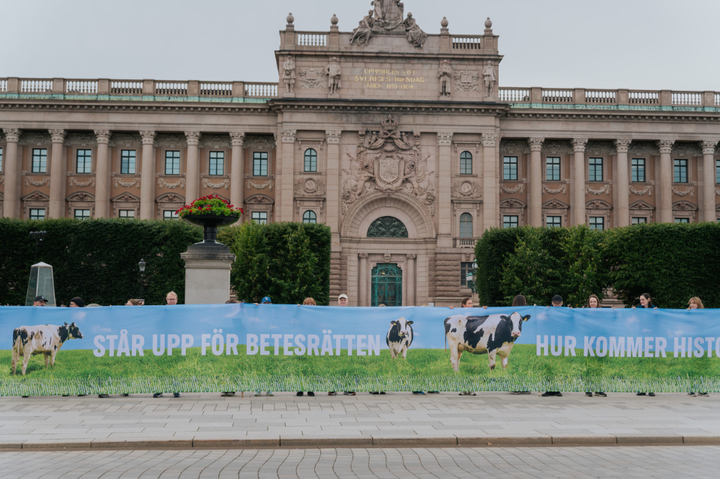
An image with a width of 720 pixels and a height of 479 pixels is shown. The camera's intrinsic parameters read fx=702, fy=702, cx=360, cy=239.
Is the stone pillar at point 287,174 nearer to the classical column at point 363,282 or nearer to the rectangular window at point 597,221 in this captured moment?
the classical column at point 363,282

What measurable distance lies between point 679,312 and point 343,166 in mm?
41404

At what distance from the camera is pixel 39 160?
195 feet

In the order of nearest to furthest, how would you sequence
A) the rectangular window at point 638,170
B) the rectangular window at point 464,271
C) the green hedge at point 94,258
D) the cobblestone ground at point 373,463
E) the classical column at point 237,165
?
the cobblestone ground at point 373,463 < the green hedge at point 94,258 < the rectangular window at point 464,271 < the classical column at point 237,165 < the rectangular window at point 638,170

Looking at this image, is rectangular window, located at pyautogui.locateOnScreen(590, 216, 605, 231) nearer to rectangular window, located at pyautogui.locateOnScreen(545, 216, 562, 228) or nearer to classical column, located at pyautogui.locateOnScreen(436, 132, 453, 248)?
rectangular window, located at pyautogui.locateOnScreen(545, 216, 562, 228)

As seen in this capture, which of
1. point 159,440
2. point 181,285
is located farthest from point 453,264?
point 159,440

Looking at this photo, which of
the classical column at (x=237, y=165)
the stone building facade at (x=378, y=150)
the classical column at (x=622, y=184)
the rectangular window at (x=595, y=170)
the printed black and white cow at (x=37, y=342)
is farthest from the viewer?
the rectangular window at (x=595, y=170)

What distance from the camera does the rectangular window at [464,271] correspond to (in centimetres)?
5588

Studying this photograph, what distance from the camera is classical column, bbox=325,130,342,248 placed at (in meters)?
56.0

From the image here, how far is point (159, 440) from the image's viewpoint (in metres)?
11.2

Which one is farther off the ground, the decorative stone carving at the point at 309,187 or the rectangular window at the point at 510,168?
the rectangular window at the point at 510,168

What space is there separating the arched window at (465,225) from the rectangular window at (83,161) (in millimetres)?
31715

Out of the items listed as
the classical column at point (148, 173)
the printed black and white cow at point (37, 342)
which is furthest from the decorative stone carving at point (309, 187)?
the printed black and white cow at point (37, 342)

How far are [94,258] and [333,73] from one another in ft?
81.1

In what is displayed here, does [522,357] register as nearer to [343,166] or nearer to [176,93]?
[343,166]
